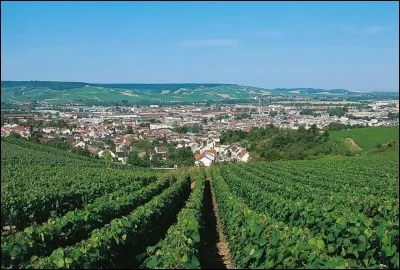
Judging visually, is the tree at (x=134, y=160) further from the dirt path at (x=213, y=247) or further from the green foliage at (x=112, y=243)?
the green foliage at (x=112, y=243)

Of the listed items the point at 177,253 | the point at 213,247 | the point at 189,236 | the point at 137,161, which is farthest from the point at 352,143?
the point at 177,253

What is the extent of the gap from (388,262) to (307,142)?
6912 cm

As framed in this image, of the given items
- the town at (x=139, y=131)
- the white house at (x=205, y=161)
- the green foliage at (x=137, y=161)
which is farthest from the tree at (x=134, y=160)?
the white house at (x=205, y=161)

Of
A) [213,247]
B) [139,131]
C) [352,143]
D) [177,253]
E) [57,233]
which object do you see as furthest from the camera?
[139,131]

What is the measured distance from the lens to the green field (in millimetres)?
67375

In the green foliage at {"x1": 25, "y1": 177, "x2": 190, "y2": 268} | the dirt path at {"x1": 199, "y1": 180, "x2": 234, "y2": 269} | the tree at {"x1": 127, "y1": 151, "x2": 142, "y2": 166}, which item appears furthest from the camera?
the tree at {"x1": 127, "y1": 151, "x2": 142, "y2": 166}

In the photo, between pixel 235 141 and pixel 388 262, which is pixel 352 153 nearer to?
pixel 235 141

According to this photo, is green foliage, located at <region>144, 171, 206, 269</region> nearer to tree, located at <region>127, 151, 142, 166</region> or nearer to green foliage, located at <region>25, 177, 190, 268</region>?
green foliage, located at <region>25, 177, 190, 268</region>

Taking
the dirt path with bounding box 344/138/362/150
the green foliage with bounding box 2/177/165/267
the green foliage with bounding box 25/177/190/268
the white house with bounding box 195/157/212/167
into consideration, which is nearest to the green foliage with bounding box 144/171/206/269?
the green foliage with bounding box 25/177/190/268

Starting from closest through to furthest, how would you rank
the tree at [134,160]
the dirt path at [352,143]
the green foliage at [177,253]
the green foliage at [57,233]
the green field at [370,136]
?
1. the green foliage at [177,253]
2. the green foliage at [57,233]
3. the dirt path at [352,143]
4. the green field at [370,136]
5. the tree at [134,160]

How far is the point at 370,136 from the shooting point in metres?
72.8

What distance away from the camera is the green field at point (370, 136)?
→ 221ft

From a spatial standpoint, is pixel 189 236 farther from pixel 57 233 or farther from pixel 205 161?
pixel 205 161

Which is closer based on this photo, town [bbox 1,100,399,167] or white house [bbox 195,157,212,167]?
white house [bbox 195,157,212,167]
